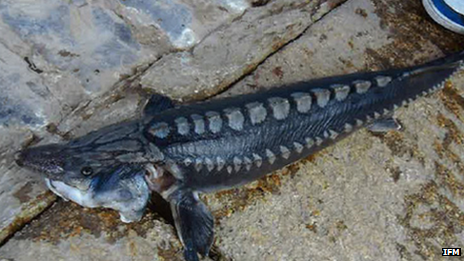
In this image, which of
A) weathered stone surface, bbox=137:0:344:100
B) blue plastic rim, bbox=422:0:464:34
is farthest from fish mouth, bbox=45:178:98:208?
blue plastic rim, bbox=422:0:464:34

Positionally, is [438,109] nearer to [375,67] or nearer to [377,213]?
[375,67]

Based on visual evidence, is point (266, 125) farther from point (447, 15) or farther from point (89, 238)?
point (447, 15)

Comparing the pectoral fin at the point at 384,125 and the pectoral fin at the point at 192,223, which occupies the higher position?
the pectoral fin at the point at 192,223

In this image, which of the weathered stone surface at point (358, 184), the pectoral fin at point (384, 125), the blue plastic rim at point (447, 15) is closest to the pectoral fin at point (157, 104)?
the weathered stone surface at point (358, 184)

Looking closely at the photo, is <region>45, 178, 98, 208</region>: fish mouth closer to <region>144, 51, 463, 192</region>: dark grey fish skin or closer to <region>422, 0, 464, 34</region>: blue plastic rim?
<region>144, 51, 463, 192</region>: dark grey fish skin

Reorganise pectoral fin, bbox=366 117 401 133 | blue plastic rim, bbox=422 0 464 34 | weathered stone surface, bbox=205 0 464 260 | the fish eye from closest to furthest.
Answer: the fish eye
weathered stone surface, bbox=205 0 464 260
pectoral fin, bbox=366 117 401 133
blue plastic rim, bbox=422 0 464 34

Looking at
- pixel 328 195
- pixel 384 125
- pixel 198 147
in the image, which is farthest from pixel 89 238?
pixel 384 125

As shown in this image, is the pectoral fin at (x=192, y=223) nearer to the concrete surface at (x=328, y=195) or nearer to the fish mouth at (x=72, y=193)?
the concrete surface at (x=328, y=195)
